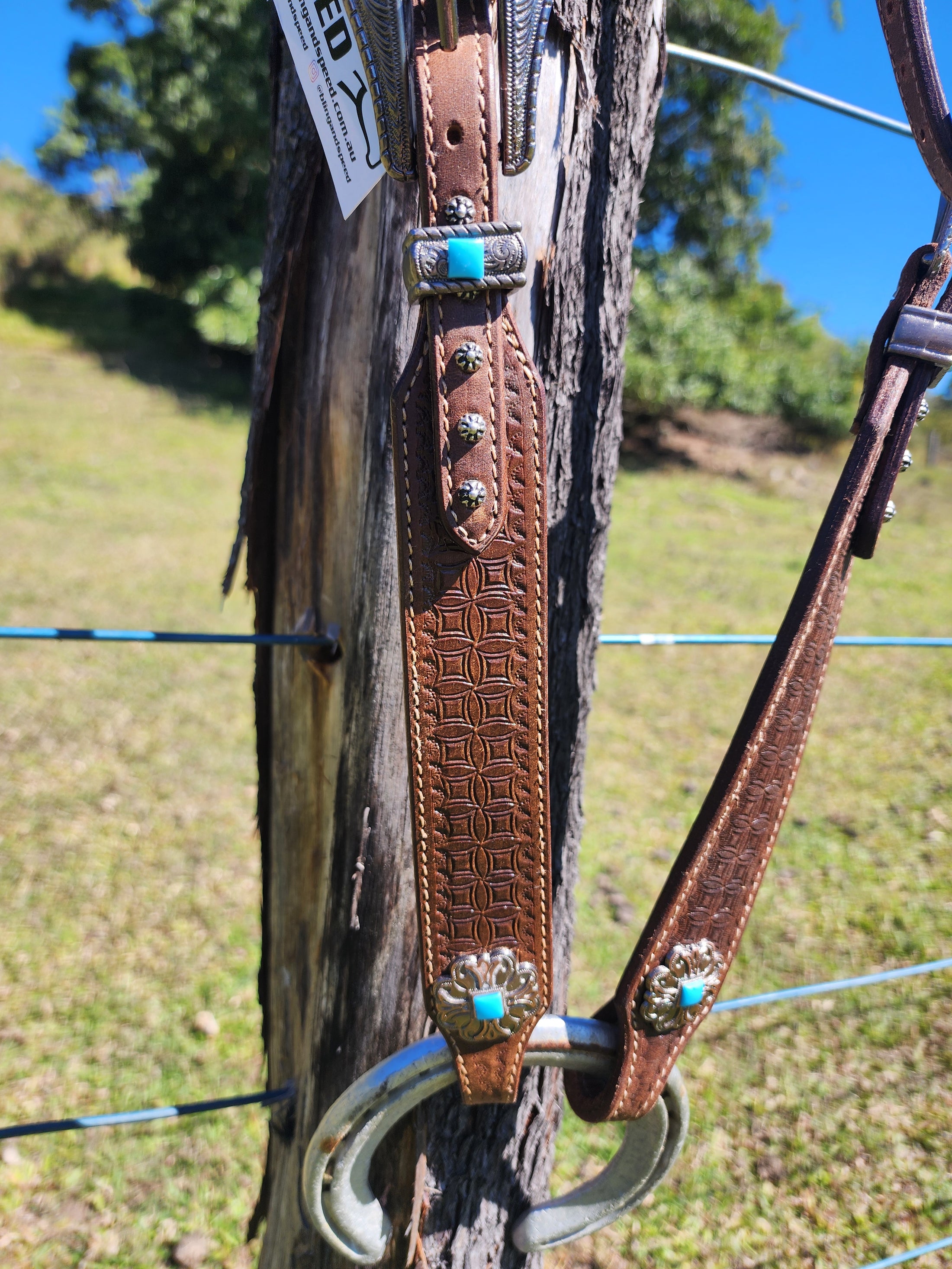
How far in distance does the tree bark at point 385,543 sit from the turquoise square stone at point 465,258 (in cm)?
16

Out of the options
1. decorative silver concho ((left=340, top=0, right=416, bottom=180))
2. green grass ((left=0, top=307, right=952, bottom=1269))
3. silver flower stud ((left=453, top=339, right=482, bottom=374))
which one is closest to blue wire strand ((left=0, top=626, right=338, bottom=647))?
silver flower stud ((left=453, top=339, right=482, bottom=374))

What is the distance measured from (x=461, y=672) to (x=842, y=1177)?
71.0 inches

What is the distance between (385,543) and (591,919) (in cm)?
230

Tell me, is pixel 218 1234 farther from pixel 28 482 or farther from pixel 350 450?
pixel 28 482

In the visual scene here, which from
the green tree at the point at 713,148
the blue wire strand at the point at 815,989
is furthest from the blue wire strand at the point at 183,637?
the green tree at the point at 713,148

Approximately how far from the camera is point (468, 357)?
2.44 ft

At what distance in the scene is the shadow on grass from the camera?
14023 mm

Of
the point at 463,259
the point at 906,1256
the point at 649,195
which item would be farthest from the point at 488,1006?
A: the point at 649,195

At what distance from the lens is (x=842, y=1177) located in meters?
1.91

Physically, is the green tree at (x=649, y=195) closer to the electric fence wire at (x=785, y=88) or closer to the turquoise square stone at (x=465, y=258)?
the electric fence wire at (x=785, y=88)

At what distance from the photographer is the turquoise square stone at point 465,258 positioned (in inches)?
28.1

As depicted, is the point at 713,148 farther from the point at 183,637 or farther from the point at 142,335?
the point at 183,637

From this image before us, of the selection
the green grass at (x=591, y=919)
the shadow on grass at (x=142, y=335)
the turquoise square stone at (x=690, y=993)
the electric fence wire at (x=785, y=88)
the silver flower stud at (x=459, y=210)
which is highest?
the shadow on grass at (x=142, y=335)

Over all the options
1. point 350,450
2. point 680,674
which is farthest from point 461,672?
point 680,674
